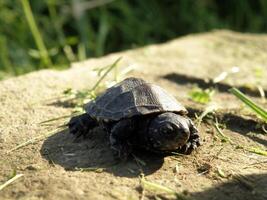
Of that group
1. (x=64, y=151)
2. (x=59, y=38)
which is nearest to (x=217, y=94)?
(x=64, y=151)

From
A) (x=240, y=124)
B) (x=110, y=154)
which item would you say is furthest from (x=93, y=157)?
(x=240, y=124)

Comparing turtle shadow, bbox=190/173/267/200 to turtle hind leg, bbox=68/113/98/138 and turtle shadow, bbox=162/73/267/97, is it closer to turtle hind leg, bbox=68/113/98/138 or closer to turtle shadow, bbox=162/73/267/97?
turtle hind leg, bbox=68/113/98/138

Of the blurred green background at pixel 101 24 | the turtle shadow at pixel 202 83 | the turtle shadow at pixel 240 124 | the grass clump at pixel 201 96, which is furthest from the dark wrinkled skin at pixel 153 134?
the blurred green background at pixel 101 24

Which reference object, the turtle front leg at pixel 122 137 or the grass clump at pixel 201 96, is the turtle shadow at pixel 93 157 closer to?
the turtle front leg at pixel 122 137

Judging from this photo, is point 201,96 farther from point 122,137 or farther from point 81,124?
point 122,137

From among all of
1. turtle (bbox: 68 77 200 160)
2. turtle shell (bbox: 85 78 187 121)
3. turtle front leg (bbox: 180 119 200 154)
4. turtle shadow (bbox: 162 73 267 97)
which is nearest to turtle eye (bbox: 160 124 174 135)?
turtle (bbox: 68 77 200 160)

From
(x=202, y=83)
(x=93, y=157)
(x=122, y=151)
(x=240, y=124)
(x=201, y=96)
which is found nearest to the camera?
(x=122, y=151)
